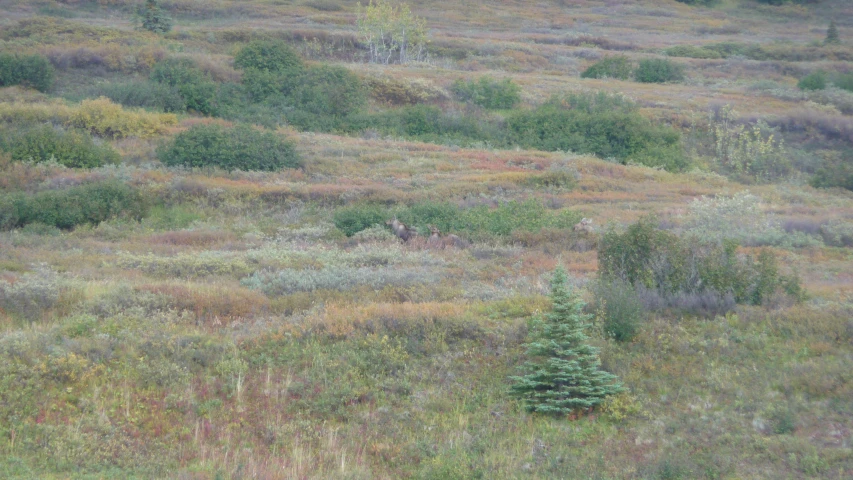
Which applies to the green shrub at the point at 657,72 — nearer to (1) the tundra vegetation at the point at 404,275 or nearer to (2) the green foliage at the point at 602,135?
(1) the tundra vegetation at the point at 404,275

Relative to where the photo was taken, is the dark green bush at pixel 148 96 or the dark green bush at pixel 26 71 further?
the dark green bush at pixel 26 71

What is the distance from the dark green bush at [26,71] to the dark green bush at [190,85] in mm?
4582

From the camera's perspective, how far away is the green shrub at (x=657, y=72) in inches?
1821

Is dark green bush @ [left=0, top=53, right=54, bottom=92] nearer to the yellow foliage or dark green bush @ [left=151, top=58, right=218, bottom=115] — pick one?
dark green bush @ [left=151, top=58, right=218, bottom=115]

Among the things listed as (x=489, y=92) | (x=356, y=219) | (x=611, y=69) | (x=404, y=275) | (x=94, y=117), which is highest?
(x=611, y=69)

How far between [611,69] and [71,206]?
37422 millimetres

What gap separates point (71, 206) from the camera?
17.2 m

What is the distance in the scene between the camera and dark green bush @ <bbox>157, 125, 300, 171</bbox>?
74.7 ft

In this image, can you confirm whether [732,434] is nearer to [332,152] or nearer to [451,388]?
[451,388]

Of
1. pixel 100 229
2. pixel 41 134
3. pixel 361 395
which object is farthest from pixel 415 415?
pixel 41 134

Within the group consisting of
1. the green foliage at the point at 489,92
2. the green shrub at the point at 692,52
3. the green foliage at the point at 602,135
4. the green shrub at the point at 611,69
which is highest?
the green shrub at the point at 692,52

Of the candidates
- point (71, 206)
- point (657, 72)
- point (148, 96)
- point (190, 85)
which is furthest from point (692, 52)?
point (71, 206)

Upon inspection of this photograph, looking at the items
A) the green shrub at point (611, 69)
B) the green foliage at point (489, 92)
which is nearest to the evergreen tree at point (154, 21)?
the green foliage at point (489, 92)

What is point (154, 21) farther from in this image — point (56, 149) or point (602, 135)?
point (602, 135)
